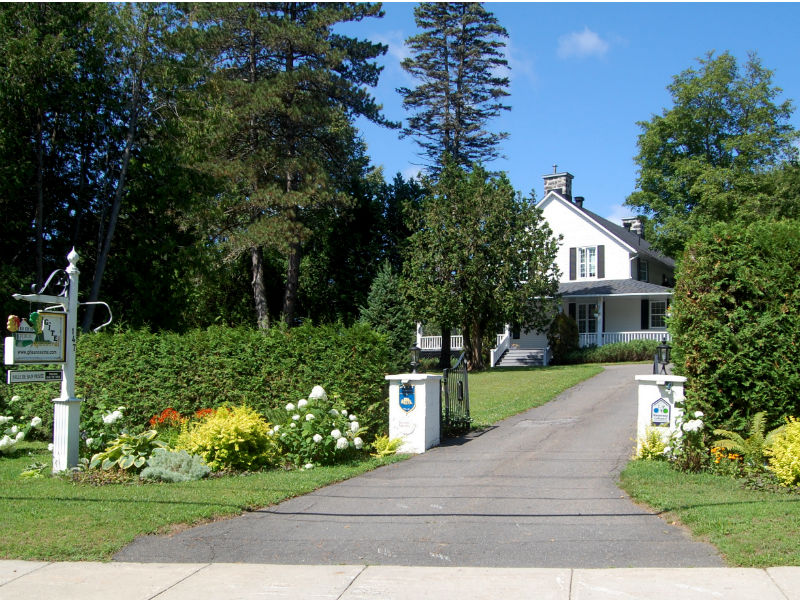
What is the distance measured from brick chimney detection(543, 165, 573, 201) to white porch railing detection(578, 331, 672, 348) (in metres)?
8.17

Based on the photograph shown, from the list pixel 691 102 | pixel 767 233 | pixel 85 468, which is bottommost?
pixel 85 468

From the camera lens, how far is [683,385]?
32.1 ft

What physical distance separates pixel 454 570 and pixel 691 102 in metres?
32.2

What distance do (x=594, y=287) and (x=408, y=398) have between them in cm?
2510

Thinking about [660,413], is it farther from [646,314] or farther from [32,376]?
[646,314]

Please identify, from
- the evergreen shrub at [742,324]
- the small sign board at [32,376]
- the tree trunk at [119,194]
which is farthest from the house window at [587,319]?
the small sign board at [32,376]

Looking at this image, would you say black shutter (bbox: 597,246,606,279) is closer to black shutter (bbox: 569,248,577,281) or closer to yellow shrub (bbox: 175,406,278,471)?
black shutter (bbox: 569,248,577,281)

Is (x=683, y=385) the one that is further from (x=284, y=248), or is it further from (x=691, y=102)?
(x=691, y=102)

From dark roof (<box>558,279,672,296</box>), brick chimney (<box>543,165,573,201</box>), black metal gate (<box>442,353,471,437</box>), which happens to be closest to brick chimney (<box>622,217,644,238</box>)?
brick chimney (<box>543,165,573,201</box>)

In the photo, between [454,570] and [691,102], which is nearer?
[454,570]

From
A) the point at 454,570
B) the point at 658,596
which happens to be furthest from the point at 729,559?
the point at 454,570

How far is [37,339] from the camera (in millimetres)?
9672

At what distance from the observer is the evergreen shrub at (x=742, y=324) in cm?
904

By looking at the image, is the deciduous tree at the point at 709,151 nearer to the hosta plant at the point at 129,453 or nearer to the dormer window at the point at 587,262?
the dormer window at the point at 587,262
